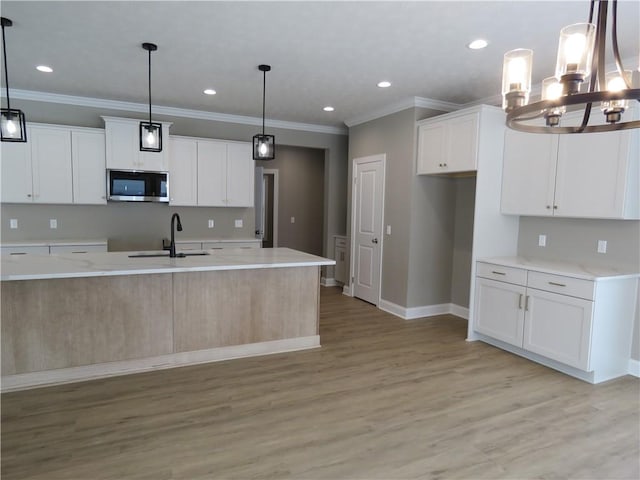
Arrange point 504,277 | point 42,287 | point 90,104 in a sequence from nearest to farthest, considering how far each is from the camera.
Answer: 1. point 42,287
2. point 504,277
3. point 90,104

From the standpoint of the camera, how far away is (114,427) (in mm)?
2541

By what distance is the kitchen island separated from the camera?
3.02m

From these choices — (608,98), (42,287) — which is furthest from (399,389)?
(42,287)

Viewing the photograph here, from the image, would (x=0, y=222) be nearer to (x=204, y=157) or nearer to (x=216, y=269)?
(x=204, y=157)

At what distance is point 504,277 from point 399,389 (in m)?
1.67

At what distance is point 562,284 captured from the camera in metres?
3.44

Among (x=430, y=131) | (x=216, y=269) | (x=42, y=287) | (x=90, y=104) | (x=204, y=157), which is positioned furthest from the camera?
(x=204, y=157)

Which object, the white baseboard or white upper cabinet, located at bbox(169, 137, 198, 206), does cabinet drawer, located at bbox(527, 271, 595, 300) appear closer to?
the white baseboard

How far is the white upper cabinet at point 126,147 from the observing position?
16.4 feet

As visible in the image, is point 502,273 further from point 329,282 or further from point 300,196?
point 300,196

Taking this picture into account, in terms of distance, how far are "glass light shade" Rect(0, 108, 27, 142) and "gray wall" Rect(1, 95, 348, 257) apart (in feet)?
7.74

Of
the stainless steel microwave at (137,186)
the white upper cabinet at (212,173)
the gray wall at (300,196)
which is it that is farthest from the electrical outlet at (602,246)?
the gray wall at (300,196)

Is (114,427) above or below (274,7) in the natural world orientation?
below

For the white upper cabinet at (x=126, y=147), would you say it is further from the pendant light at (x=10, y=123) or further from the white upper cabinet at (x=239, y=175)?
the pendant light at (x=10, y=123)
